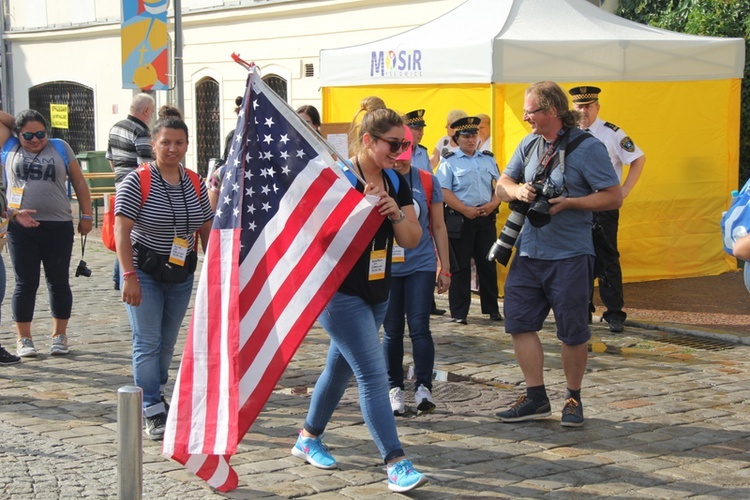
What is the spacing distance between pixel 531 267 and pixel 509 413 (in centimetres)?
85

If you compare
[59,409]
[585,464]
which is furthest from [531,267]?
[59,409]

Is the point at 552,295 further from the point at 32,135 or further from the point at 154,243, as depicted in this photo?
the point at 32,135

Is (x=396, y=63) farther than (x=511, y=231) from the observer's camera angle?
Yes

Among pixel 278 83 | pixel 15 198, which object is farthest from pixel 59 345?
pixel 278 83

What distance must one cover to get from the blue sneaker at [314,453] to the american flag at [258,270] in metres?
0.68

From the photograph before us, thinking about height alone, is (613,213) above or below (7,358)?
above

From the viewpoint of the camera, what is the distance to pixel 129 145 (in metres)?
8.85

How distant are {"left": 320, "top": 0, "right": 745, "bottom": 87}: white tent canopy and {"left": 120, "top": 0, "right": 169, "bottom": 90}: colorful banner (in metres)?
2.14

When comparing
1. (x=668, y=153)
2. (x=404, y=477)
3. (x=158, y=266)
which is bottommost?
(x=404, y=477)

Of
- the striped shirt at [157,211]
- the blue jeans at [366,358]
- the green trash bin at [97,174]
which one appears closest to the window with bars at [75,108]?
the green trash bin at [97,174]

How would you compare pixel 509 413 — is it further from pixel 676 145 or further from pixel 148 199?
pixel 676 145

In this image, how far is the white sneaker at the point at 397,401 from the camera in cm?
668

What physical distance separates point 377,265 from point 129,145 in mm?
4128

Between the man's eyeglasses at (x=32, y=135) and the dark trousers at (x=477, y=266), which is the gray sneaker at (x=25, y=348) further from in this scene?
the dark trousers at (x=477, y=266)
